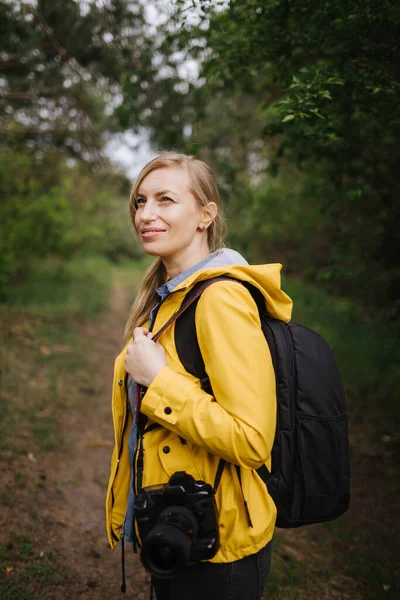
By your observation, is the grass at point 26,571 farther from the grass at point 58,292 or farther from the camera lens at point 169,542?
the grass at point 58,292

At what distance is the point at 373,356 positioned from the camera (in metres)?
6.38

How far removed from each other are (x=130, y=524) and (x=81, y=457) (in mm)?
3049

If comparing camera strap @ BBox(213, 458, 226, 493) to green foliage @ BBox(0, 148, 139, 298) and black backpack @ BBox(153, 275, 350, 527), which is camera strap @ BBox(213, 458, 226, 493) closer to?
black backpack @ BBox(153, 275, 350, 527)

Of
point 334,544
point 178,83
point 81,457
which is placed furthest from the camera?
point 178,83

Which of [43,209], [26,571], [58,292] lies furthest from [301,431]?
[58,292]

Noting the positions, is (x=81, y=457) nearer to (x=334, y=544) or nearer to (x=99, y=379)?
(x=99, y=379)

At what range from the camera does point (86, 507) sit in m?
3.73

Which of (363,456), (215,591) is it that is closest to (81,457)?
(363,456)

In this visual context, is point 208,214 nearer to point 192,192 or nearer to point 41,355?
point 192,192

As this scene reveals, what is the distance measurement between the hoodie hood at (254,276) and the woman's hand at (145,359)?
22cm

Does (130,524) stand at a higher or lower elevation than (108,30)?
lower

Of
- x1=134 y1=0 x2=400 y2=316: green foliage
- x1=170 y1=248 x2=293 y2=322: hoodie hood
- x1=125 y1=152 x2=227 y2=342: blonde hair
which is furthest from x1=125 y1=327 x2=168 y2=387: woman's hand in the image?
x1=134 y1=0 x2=400 y2=316: green foliage

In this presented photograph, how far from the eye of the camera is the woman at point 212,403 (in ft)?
4.35

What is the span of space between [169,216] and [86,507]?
3067 millimetres
